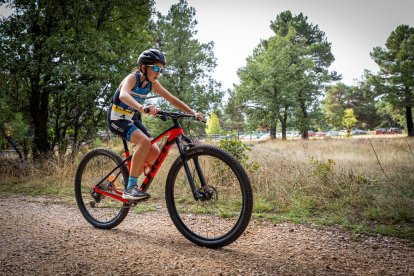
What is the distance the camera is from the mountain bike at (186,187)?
10.2 feet

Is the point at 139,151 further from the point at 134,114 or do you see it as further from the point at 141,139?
the point at 134,114

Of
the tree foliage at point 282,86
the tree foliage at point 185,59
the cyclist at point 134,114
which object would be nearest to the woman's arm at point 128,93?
the cyclist at point 134,114

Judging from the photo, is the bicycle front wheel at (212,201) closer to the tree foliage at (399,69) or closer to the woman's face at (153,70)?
the woman's face at (153,70)

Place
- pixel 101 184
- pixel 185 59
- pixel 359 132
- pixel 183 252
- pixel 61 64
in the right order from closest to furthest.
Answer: pixel 183 252 < pixel 101 184 < pixel 61 64 < pixel 185 59 < pixel 359 132

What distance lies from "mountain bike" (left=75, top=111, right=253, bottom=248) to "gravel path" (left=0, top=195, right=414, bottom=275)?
22cm

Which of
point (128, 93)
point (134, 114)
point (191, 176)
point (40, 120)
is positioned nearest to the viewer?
point (191, 176)

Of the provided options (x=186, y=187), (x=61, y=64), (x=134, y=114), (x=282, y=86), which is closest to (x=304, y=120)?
(x=282, y=86)

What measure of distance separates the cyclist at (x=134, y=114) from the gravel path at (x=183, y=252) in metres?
0.69

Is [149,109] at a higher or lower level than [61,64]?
lower

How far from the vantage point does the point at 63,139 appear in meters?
10.5

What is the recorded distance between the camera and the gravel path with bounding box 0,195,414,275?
2.54 m

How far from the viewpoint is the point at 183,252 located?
2.98m

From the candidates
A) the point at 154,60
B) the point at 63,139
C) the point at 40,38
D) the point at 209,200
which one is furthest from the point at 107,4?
the point at 209,200

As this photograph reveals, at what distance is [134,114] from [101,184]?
1236mm
